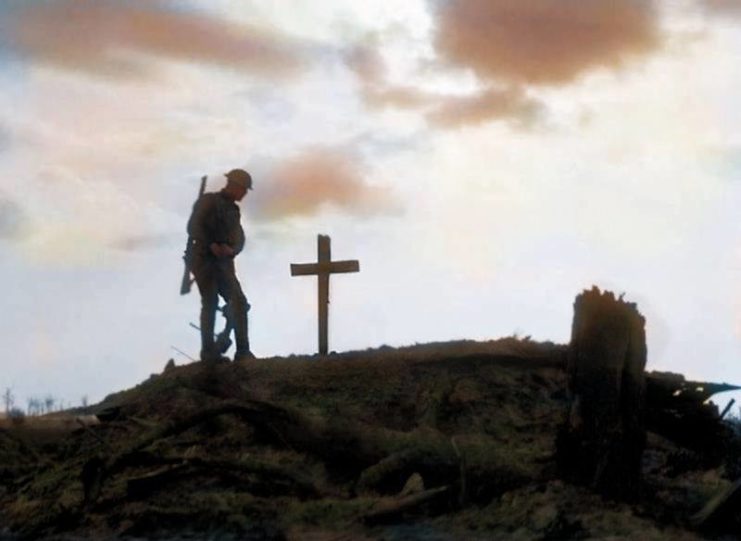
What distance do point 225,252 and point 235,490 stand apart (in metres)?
6.51

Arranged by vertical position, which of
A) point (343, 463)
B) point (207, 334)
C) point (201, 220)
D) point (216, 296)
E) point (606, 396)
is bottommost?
point (343, 463)

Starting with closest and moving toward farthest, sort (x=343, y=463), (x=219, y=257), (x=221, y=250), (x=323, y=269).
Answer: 1. (x=343, y=463)
2. (x=221, y=250)
3. (x=219, y=257)
4. (x=323, y=269)

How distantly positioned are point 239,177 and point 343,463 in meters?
6.77

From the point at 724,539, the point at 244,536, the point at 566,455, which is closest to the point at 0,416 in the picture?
the point at 244,536

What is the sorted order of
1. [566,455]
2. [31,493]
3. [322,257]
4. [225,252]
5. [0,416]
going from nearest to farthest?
1. [566,455]
2. [31,493]
3. [0,416]
4. [225,252]
5. [322,257]

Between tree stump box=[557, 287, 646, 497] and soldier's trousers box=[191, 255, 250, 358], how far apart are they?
25.3 feet

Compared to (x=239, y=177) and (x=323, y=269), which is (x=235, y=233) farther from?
(x=323, y=269)

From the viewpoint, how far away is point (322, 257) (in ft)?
66.8

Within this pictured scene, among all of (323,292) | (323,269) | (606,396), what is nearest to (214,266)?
(323,269)

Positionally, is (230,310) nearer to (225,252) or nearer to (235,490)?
(225,252)

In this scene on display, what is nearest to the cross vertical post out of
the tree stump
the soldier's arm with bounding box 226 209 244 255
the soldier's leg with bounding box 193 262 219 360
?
the soldier's arm with bounding box 226 209 244 255

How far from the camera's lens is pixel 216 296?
59.8 ft

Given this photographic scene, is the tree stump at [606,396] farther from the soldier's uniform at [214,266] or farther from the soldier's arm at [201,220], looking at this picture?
the soldier's arm at [201,220]

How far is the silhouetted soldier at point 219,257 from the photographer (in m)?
18.0
